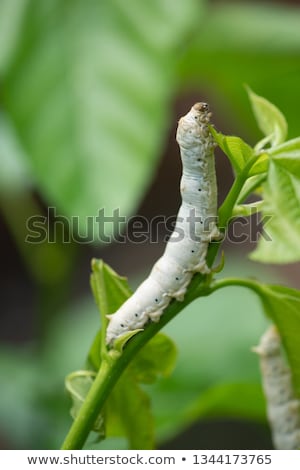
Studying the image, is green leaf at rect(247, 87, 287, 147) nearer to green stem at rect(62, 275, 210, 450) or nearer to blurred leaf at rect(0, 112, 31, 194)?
green stem at rect(62, 275, 210, 450)

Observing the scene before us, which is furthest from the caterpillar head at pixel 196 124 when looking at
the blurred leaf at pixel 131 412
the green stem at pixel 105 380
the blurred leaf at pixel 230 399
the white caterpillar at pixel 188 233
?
the blurred leaf at pixel 230 399

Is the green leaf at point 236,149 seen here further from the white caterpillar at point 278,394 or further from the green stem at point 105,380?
Result: the white caterpillar at point 278,394

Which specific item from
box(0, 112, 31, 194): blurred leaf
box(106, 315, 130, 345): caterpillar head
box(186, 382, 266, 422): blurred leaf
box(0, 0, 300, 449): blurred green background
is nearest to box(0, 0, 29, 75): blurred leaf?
box(0, 0, 300, 449): blurred green background

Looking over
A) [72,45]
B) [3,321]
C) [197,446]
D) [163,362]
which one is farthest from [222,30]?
[3,321]

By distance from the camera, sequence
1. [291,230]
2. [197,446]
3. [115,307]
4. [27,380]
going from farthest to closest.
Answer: [197,446], [27,380], [115,307], [291,230]

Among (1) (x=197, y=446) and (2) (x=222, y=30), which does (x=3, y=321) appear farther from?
(2) (x=222, y=30)

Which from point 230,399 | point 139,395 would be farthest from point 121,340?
point 230,399
